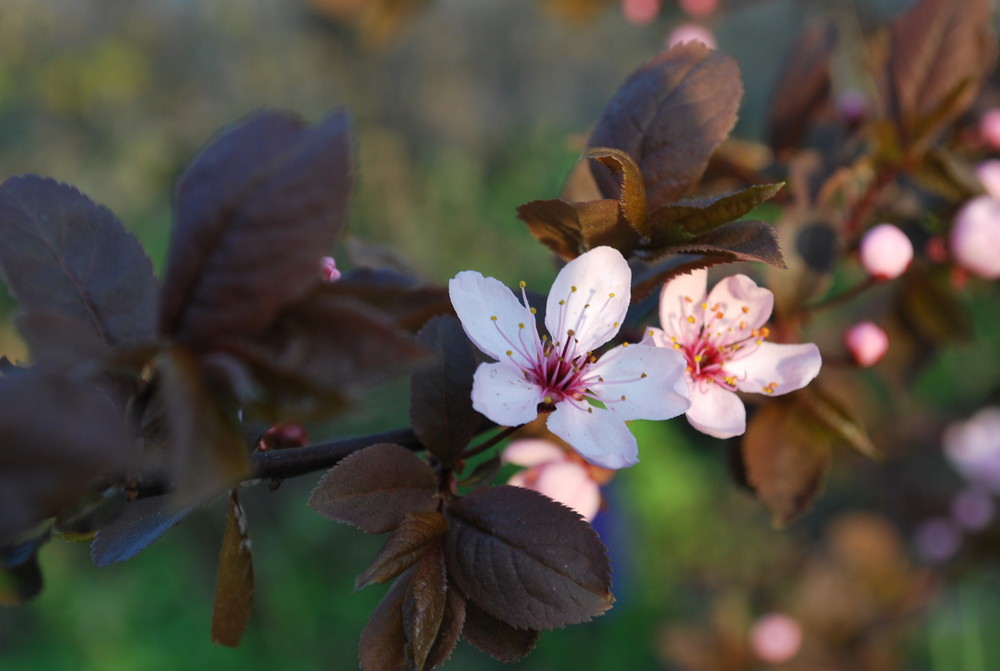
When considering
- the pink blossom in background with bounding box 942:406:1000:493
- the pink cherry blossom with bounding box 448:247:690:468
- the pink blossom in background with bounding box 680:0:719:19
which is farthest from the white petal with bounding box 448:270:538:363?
the pink blossom in background with bounding box 942:406:1000:493

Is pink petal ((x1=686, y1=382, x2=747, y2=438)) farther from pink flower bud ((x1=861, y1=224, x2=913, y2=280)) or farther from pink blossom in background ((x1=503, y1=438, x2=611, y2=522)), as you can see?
pink flower bud ((x1=861, y1=224, x2=913, y2=280))

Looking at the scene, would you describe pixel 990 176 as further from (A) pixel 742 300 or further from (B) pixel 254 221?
(B) pixel 254 221

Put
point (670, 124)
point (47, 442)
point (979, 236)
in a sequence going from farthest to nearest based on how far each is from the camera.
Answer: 1. point (979, 236)
2. point (670, 124)
3. point (47, 442)

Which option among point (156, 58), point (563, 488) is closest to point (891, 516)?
point (563, 488)

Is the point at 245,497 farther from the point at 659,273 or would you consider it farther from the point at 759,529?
the point at 659,273

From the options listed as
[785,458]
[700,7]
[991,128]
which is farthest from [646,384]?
[700,7]


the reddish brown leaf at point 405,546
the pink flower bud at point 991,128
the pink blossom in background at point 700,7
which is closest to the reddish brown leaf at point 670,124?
the reddish brown leaf at point 405,546
